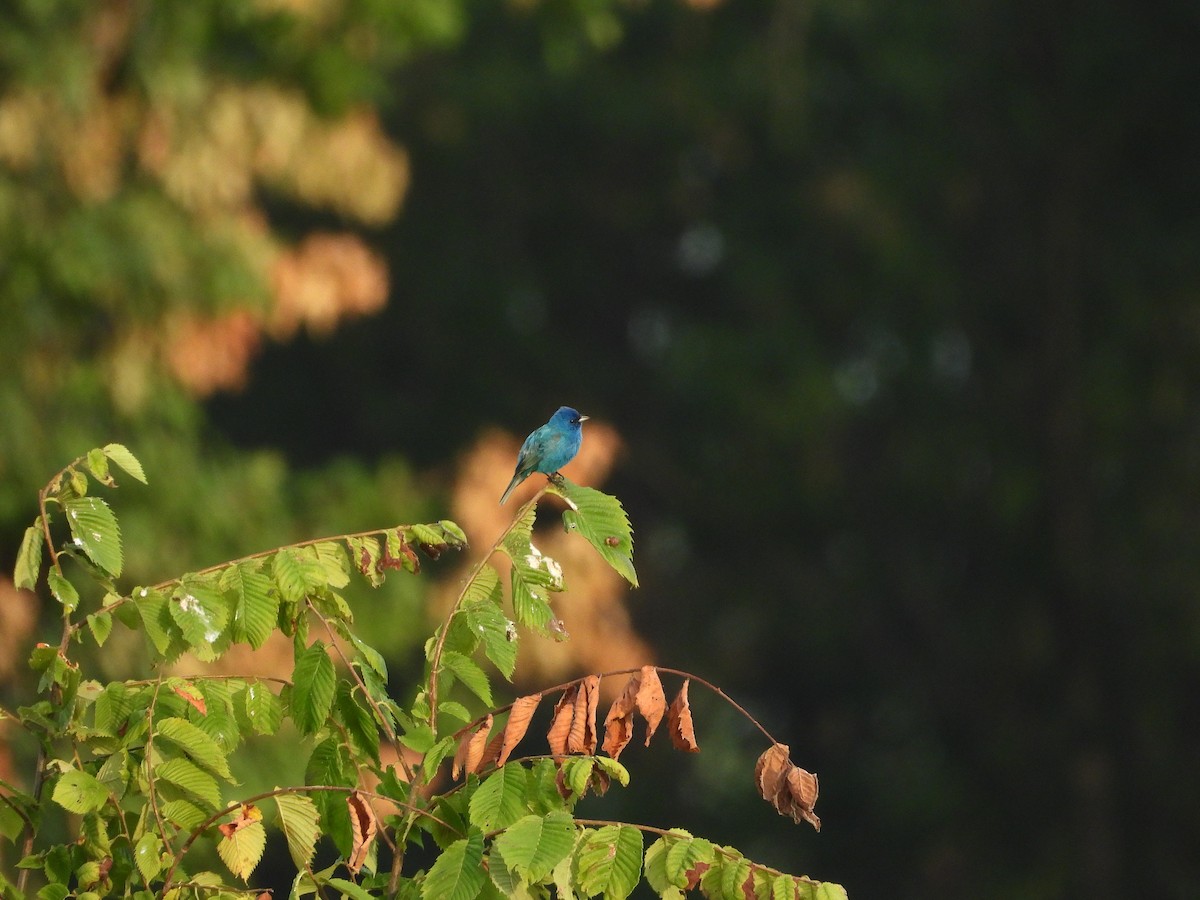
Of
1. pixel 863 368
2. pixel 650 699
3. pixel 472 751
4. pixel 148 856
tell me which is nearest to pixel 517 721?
pixel 472 751

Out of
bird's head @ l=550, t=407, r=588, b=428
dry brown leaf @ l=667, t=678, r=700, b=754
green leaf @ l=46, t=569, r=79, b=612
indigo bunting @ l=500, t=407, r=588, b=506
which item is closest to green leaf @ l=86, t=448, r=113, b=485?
green leaf @ l=46, t=569, r=79, b=612

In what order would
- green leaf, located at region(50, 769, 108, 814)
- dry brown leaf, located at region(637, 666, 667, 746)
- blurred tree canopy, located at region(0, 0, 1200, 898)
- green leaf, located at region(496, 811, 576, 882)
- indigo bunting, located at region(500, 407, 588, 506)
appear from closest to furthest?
green leaf, located at region(496, 811, 576, 882)
green leaf, located at region(50, 769, 108, 814)
dry brown leaf, located at region(637, 666, 667, 746)
indigo bunting, located at region(500, 407, 588, 506)
blurred tree canopy, located at region(0, 0, 1200, 898)

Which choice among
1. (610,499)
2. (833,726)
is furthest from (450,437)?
(610,499)

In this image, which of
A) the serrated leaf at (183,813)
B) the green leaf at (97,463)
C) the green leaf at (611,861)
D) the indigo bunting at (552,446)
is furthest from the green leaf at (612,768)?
the indigo bunting at (552,446)

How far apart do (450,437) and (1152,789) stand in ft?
22.6

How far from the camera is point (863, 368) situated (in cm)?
1892

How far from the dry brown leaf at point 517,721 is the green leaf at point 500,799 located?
2.0 inches

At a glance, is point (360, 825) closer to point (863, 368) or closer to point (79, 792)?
point (79, 792)

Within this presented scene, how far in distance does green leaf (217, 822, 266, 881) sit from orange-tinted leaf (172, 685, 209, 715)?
0.18m

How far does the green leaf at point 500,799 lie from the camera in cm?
257

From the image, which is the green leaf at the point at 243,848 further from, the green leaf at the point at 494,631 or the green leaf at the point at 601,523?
the green leaf at the point at 601,523

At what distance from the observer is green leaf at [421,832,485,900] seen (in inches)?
97.3

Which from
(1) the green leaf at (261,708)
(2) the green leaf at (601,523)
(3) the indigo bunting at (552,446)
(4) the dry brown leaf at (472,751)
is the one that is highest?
(2) the green leaf at (601,523)

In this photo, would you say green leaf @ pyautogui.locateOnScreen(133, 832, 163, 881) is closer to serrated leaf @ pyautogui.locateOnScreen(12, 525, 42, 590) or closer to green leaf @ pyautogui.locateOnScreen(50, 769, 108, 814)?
green leaf @ pyautogui.locateOnScreen(50, 769, 108, 814)
